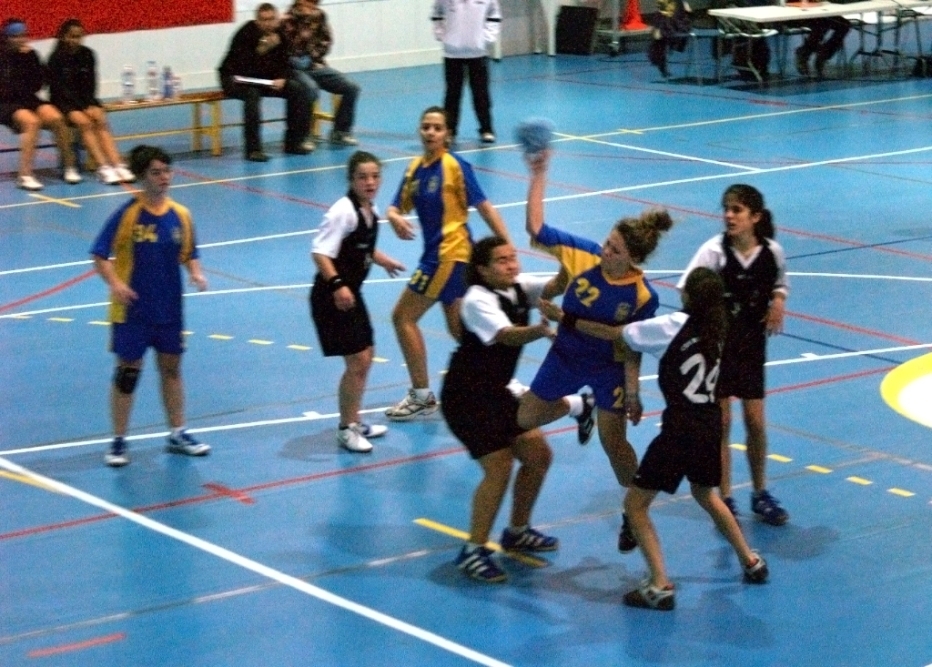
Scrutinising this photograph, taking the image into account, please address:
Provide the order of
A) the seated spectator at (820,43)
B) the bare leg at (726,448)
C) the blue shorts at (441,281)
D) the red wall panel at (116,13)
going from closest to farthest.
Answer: the bare leg at (726,448), the blue shorts at (441,281), the red wall panel at (116,13), the seated spectator at (820,43)

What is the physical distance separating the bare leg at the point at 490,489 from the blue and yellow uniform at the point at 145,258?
8.25ft

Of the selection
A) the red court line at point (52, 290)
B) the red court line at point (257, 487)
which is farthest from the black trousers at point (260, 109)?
the red court line at point (257, 487)

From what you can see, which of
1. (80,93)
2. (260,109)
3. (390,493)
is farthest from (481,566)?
(260,109)

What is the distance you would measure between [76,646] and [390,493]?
233cm

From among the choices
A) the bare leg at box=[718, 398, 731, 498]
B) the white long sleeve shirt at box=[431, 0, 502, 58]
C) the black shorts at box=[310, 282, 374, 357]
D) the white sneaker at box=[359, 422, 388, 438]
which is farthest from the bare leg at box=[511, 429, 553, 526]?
the white long sleeve shirt at box=[431, 0, 502, 58]

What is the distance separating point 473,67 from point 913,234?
6996 millimetres

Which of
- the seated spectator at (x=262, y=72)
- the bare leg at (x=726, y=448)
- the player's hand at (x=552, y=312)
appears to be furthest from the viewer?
the seated spectator at (x=262, y=72)

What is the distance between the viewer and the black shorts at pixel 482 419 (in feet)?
23.8

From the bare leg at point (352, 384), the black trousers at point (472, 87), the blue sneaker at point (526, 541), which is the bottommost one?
the blue sneaker at point (526, 541)

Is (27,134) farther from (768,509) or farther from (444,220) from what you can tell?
(768,509)

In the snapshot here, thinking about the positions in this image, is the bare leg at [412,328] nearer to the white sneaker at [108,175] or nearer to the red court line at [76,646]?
the red court line at [76,646]

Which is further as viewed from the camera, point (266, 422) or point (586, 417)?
point (266, 422)

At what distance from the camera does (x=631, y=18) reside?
1130 inches

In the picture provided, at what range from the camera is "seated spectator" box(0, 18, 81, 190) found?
17.3m
